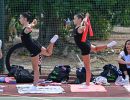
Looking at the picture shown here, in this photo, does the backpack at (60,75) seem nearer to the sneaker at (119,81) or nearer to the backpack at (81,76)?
the backpack at (81,76)

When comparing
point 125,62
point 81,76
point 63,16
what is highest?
point 63,16

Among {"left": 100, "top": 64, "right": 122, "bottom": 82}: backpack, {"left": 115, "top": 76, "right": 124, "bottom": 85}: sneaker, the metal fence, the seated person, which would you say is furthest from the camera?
the metal fence

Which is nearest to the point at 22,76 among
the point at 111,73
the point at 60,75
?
the point at 60,75

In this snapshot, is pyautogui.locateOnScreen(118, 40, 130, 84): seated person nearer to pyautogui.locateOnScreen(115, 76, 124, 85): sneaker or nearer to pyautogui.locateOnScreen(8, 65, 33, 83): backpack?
pyautogui.locateOnScreen(115, 76, 124, 85): sneaker

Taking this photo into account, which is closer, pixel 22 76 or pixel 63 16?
pixel 22 76

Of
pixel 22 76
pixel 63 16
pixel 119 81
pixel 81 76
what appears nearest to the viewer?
pixel 119 81

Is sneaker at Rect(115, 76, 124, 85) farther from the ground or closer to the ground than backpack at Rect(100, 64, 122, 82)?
closer to the ground

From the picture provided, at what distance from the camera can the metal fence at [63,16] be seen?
12.6m

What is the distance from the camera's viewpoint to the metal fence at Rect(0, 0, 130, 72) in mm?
12586

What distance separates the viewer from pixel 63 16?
1285cm

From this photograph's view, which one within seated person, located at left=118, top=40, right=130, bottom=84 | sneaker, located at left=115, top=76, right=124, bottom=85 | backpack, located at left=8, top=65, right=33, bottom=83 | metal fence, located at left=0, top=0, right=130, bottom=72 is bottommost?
sneaker, located at left=115, top=76, right=124, bottom=85

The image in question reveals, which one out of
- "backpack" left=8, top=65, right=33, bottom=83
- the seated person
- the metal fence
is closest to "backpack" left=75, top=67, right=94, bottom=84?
the seated person

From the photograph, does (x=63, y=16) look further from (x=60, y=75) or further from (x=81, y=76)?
(x=81, y=76)

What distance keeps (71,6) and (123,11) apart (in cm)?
149
